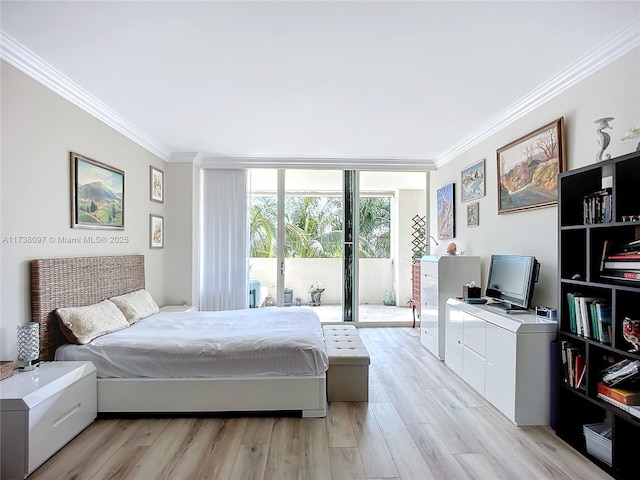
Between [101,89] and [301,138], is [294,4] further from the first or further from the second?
[301,138]

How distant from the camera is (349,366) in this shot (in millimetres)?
2961

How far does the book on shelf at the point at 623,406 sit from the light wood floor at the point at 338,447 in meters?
0.41

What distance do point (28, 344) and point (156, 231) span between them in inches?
96.9

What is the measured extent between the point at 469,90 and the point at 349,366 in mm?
2506

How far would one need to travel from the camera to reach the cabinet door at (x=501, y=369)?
254 centimetres

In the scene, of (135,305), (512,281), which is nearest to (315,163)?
(135,305)

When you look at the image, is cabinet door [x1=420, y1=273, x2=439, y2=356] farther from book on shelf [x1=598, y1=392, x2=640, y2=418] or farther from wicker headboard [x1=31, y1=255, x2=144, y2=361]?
wicker headboard [x1=31, y1=255, x2=144, y2=361]

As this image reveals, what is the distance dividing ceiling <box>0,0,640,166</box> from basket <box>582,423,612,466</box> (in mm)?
2365

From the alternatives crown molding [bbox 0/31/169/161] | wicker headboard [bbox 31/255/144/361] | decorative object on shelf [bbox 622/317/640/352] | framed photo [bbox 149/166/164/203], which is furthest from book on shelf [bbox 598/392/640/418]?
framed photo [bbox 149/166/164/203]

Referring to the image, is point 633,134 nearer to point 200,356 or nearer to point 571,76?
point 571,76

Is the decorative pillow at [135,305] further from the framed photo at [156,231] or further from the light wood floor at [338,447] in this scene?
the light wood floor at [338,447]

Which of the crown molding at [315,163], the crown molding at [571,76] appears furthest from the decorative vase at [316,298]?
the crown molding at [571,76]

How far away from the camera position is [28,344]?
2.31m

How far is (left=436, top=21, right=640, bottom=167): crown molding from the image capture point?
2158 mm
